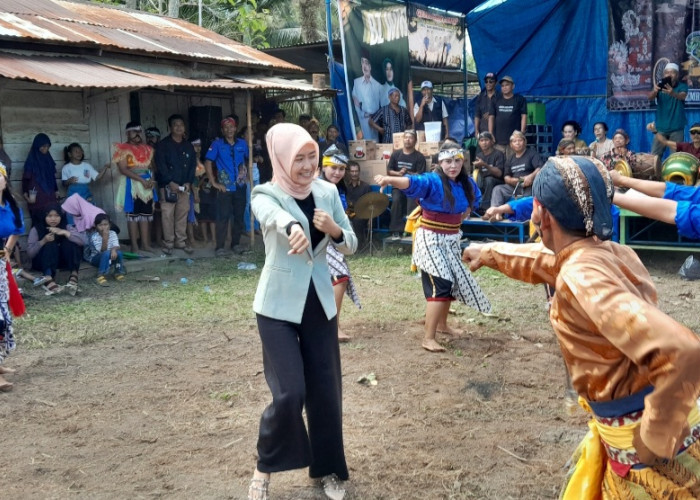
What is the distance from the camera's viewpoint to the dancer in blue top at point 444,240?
20.8 ft

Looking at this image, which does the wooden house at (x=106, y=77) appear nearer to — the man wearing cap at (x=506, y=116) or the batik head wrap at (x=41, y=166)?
the batik head wrap at (x=41, y=166)

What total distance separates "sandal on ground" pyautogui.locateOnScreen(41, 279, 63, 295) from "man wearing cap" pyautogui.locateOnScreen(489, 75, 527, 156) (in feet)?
24.3

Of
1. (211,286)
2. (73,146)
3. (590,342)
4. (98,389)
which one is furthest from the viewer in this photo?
(73,146)

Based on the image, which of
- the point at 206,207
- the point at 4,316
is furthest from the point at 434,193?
the point at 206,207

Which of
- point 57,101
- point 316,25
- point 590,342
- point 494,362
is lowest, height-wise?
point 494,362

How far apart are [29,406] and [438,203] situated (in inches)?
139

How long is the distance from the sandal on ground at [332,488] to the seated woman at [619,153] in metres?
8.65

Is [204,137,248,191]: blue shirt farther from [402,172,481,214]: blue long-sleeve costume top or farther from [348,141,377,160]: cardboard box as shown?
[402,172,481,214]: blue long-sleeve costume top

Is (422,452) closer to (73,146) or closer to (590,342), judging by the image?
(590,342)

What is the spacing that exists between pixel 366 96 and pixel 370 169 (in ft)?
4.86

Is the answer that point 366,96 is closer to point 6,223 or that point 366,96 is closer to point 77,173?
point 77,173

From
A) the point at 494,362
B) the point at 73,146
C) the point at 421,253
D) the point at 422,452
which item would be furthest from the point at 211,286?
the point at 422,452

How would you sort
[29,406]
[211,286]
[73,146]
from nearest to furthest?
[29,406] < [211,286] < [73,146]

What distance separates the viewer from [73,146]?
10914mm
